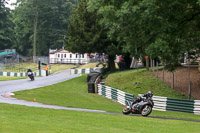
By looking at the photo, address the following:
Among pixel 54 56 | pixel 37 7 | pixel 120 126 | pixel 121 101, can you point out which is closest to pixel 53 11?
Result: pixel 37 7

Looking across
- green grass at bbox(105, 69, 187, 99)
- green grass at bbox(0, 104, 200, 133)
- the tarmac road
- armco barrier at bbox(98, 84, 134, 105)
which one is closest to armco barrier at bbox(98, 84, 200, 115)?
armco barrier at bbox(98, 84, 134, 105)

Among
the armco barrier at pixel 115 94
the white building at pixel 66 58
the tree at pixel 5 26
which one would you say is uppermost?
the tree at pixel 5 26

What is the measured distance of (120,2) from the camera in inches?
891

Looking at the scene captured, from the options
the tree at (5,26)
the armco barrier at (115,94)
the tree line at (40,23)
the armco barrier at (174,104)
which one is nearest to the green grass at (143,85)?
the armco barrier at (115,94)

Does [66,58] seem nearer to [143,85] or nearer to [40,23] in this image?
[40,23]

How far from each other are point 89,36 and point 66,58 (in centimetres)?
4057

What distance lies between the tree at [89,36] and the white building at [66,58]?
33.4 metres

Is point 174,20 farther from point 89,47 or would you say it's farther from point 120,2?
point 89,47

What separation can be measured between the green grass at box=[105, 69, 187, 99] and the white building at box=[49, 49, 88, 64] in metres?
44.1

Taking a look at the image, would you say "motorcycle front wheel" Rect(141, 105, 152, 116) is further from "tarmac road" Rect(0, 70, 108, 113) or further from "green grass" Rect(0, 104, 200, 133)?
"tarmac road" Rect(0, 70, 108, 113)

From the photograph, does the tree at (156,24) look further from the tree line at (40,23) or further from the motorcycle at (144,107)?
the tree line at (40,23)

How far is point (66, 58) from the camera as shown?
83.2 metres

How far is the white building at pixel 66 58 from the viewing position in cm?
7981

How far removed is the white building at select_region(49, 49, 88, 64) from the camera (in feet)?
262
